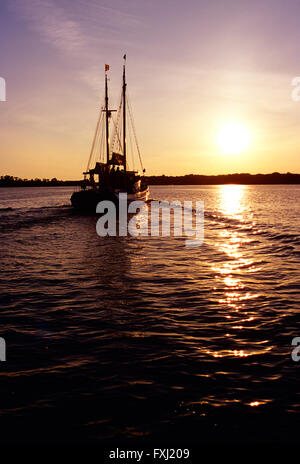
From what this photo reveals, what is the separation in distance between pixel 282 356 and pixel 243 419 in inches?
92.2

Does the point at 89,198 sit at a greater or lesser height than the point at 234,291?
greater

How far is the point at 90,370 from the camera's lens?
21.9ft

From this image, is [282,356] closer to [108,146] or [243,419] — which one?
[243,419]

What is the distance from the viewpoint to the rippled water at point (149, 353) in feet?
17.1

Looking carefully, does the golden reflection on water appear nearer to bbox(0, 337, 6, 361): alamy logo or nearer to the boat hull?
bbox(0, 337, 6, 361): alamy logo

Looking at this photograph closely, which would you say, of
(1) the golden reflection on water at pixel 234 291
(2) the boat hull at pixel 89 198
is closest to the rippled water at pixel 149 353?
(1) the golden reflection on water at pixel 234 291

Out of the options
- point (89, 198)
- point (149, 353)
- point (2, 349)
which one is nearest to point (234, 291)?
point (149, 353)

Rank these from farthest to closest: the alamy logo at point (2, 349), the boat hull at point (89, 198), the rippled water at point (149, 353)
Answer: the boat hull at point (89, 198), the alamy logo at point (2, 349), the rippled water at point (149, 353)

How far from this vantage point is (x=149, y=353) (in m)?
7.44

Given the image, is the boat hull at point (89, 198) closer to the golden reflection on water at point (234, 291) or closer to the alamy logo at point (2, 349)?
the golden reflection on water at point (234, 291)

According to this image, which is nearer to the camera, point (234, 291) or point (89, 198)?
point (234, 291)

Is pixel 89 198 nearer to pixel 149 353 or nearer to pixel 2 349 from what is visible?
pixel 2 349
